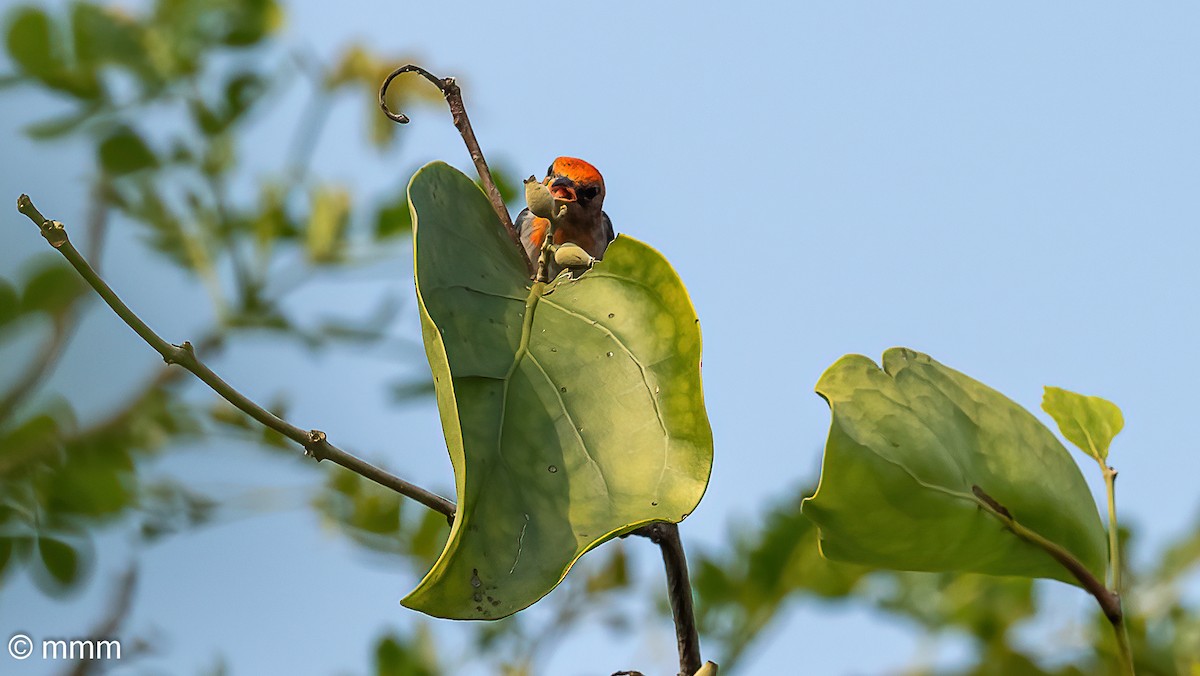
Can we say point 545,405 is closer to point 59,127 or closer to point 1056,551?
point 1056,551

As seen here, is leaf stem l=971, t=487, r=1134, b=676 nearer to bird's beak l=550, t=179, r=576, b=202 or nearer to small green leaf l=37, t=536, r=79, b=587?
bird's beak l=550, t=179, r=576, b=202

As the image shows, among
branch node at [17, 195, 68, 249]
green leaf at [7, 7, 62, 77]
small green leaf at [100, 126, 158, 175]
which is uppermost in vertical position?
green leaf at [7, 7, 62, 77]

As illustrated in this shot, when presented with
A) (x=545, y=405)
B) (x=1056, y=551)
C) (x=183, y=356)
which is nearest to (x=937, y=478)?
(x=1056, y=551)

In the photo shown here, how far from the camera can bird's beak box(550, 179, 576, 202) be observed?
1.66 meters

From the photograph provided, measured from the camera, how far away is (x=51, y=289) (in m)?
1.53

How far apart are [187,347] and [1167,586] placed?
1257 mm

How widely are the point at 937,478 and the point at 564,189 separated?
109 cm

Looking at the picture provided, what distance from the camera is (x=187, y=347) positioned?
703 mm

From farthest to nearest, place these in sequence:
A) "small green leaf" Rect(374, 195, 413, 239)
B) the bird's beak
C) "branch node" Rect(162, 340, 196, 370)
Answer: "small green leaf" Rect(374, 195, 413, 239) → the bird's beak → "branch node" Rect(162, 340, 196, 370)

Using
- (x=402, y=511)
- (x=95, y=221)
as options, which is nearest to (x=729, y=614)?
(x=402, y=511)

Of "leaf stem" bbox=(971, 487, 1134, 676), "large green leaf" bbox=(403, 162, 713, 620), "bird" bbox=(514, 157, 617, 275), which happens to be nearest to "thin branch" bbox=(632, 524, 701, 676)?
"large green leaf" bbox=(403, 162, 713, 620)

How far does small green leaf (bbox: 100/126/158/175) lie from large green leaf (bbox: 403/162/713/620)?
129cm

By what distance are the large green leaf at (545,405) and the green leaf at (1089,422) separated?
12.0 inches

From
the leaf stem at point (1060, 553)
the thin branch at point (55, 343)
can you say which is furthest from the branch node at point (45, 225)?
the thin branch at point (55, 343)
